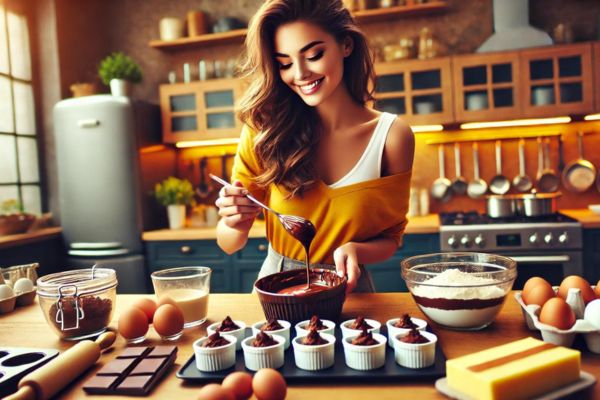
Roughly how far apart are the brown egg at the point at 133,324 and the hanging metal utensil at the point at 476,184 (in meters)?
3.10

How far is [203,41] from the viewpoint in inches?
154

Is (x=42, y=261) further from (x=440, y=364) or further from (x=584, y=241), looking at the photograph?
(x=584, y=241)

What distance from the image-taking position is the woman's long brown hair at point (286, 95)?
4.76 ft

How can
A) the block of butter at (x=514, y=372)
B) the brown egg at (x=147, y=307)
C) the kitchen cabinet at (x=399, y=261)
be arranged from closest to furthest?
the block of butter at (x=514, y=372)
the brown egg at (x=147, y=307)
the kitchen cabinet at (x=399, y=261)

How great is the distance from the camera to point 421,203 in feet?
12.1

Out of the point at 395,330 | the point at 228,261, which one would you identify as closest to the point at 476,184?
the point at 228,261

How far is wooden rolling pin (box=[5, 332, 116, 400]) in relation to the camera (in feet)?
2.75

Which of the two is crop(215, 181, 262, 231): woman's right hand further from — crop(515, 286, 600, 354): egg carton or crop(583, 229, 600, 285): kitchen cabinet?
crop(583, 229, 600, 285): kitchen cabinet

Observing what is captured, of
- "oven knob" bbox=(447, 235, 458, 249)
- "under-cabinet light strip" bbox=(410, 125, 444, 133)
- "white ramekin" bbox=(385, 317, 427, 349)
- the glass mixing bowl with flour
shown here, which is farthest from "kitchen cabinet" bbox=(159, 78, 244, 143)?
"white ramekin" bbox=(385, 317, 427, 349)

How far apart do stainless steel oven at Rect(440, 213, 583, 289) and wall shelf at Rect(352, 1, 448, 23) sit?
5.06ft

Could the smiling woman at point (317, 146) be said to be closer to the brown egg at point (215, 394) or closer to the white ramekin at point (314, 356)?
the white ramekin at point (314, 356)

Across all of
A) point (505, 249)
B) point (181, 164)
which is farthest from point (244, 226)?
point (181, 164)

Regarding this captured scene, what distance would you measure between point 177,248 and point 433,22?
8.06 ft

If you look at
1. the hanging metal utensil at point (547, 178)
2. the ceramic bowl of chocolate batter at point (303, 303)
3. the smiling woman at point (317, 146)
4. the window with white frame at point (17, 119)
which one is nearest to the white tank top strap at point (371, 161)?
the smiling woman at point (317, 146)
